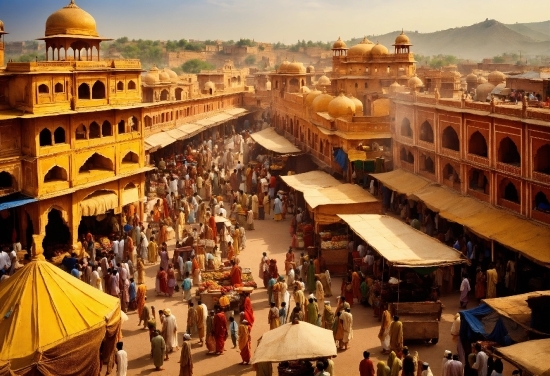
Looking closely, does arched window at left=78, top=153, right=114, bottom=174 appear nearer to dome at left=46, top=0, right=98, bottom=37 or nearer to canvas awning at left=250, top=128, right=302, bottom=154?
dome at left=46, top=0, right=98, bottom=37

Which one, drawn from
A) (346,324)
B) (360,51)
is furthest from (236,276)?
(360,51)

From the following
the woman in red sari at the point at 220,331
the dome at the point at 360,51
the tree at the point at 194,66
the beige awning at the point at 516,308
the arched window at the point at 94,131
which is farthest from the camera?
the tree at the point at 194,66

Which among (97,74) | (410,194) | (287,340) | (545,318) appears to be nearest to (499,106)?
(410,194)

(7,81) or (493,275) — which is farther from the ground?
(7,81)

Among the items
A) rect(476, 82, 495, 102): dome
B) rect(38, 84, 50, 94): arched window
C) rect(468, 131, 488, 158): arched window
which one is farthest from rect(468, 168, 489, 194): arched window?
rect(38, 84, 50, 94): arched window

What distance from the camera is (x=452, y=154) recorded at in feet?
78.2

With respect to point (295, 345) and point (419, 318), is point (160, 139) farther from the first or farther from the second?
point (295, 345)

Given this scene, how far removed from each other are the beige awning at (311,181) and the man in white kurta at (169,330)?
36.3 ft

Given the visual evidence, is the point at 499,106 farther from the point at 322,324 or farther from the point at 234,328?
the point at 234,328

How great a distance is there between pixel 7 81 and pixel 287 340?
15.4 m

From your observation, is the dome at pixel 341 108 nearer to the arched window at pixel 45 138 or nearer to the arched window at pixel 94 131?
the arched window at pixel 94 131

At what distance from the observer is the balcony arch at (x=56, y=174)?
22891 mm

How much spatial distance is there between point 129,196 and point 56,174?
3.44 meters

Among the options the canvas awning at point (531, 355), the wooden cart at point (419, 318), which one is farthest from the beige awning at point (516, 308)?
the wooden cart at point (419, 318)
